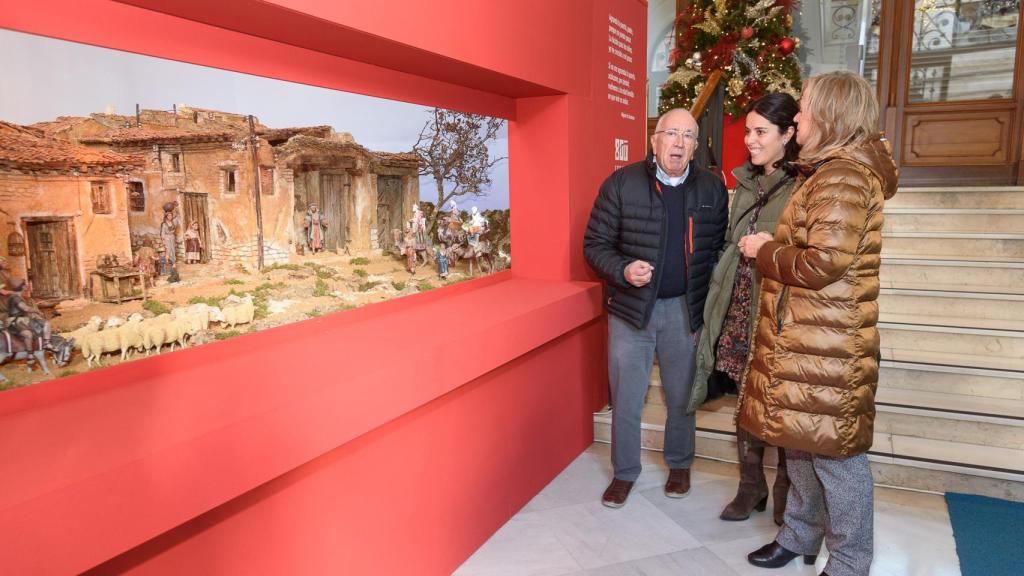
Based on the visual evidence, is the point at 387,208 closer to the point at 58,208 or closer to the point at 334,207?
the point at 334,207

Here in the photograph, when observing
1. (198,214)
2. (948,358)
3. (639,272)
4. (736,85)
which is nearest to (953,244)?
(948,358)

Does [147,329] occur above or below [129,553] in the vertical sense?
above

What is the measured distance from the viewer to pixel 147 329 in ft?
5.29

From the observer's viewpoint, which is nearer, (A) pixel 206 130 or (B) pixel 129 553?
(B) pixel 129 553

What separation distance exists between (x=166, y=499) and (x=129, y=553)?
0.17m

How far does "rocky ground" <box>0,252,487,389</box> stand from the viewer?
1.46 m

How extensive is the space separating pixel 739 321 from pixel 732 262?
0.23 metres

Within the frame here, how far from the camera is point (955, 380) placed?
11.0ft

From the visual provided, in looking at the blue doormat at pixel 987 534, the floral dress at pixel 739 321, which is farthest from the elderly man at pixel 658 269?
the blue doormat at pixel 987 534

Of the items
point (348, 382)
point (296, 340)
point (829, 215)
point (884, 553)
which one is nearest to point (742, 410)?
point (829, 215)

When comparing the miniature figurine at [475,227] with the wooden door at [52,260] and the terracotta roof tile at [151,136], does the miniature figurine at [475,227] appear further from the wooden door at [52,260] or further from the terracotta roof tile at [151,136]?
the wooden door at [52,260]

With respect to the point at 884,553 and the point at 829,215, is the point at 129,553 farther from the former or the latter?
the point at 884,553

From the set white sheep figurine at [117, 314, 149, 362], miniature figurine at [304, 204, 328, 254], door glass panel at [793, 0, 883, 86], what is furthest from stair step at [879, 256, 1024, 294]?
white sheep figurine at [117, 314, 149, 362]

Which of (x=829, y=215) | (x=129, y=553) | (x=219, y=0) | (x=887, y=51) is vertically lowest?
(x=129, y=553)
